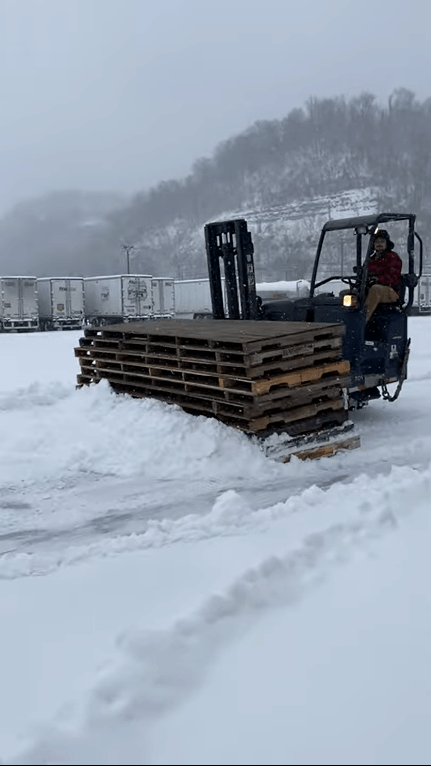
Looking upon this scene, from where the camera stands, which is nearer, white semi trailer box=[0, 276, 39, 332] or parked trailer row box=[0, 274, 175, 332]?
white semi trailer box=[0, 276, 39, 332]

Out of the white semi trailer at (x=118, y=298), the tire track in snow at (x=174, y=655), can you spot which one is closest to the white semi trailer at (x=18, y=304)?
the white semi trailer at (x=118, y=298)

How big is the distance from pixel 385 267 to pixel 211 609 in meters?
6.53

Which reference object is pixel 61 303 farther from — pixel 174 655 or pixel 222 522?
pixel 174 655

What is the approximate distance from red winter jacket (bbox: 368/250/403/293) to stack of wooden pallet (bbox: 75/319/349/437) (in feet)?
5.60

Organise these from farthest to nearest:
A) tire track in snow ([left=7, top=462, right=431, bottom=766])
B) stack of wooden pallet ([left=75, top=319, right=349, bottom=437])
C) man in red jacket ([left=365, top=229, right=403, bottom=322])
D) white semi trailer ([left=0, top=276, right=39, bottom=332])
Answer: white semi trailer ([left=0, top=276, right=39, bottom=332]), man in red jacket ([left=365, top=229, right=403, bottom=322]), stack of wooden pallet ([left=75, top=319, right=349, bottom=437]), tire track in snow ([left=7, top=462, right=431, bottom=766])

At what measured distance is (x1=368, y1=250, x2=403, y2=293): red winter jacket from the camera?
350 inches

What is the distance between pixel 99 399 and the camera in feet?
27.8

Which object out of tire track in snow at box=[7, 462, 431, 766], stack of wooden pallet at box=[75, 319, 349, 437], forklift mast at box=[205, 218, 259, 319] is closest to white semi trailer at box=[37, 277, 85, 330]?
forklift mast at box=[205, 218, 259, 319]

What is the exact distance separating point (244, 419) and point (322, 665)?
415 cm

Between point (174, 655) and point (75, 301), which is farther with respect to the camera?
point (75, 301)

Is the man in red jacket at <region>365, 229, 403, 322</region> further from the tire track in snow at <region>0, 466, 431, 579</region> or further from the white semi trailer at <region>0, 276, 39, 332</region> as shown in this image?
the white semi trailer at <region>0, 276, 39, 332</region>

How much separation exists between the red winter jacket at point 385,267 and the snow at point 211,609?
117 inches

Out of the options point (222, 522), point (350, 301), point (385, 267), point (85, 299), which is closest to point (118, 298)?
point (85, 299)

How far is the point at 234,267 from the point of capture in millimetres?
9898
